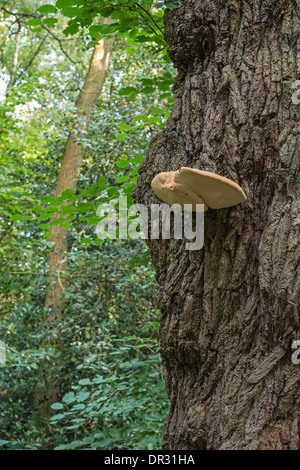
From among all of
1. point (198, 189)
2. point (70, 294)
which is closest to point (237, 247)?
point (198, 189)

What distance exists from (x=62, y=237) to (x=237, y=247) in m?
5.32

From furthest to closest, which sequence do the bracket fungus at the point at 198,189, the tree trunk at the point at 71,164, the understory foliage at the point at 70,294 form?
the tree trunk at the point at 71,164 < the understory foliage at the point at 70,294 < the bracket fungus at the point at 198,189

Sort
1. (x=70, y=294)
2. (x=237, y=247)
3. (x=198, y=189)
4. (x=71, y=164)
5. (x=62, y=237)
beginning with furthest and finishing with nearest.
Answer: (x=71, y=164), (x=62, y=237), (x=70, y=294), (x=237, y=247), (x=198, y=189)

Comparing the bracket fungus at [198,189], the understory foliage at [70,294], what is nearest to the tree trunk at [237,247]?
the bracket fungus at [198,189]

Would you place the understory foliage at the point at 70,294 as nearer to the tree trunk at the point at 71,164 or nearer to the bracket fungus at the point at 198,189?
the tree trunk at the point at 71,164

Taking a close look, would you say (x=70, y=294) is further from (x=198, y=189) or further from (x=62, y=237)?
(x=198, y=189)

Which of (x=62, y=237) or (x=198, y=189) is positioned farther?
(x=62, y=237)

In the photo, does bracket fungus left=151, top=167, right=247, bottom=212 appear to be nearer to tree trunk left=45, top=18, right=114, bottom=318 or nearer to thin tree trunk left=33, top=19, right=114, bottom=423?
thin tree trunk left=33, top=19, right=114, bottom=423

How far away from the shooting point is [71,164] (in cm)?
697

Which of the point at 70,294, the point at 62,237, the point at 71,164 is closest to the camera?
the point at 70,294

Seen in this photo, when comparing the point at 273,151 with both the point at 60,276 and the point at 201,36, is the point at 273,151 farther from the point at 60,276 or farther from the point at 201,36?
the point at 60,276

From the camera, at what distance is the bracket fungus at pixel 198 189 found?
137cm

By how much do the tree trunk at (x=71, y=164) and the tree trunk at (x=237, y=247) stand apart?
4.20 m

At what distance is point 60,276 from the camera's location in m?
5.89
